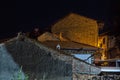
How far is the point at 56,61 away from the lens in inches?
768

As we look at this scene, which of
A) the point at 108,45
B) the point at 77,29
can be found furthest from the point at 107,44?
the point at 77,29

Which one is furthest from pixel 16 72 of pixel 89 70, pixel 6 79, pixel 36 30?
pixel 36 30

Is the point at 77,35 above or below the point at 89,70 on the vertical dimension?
above

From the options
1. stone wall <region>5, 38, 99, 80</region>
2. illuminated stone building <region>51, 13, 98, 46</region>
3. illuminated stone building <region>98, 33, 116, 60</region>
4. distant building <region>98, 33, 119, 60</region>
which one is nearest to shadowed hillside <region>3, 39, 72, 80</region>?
stone wall <region>5, 38, 99, 80</region>

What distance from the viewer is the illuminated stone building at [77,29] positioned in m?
43.7

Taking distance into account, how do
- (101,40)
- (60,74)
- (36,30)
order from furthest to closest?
(101,40), (36,30), (60,74)

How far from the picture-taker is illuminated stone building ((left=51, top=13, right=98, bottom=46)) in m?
43.7

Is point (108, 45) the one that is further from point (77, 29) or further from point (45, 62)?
point (45, 62)

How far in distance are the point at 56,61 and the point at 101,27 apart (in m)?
26.8

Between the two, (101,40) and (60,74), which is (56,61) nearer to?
(60,74)

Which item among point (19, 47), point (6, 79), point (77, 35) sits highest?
point (77, 35)

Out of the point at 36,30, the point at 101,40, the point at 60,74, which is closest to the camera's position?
the point at 60,74

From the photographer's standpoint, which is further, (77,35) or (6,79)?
(77,35)

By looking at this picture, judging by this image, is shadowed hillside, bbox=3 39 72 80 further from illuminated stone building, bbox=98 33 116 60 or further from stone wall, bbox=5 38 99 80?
illuminated stone building, bbox=98 33 116 60
